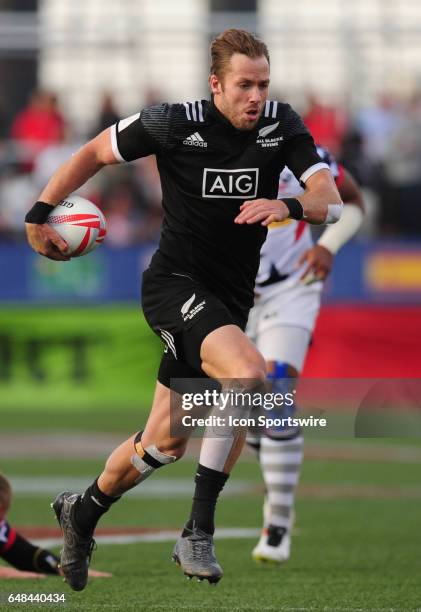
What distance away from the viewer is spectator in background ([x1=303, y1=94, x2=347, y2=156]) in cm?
1748

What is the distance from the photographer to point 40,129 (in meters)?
17.6

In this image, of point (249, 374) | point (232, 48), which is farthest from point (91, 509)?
point (232, 48)

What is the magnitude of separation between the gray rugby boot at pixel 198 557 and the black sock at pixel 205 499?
3cm

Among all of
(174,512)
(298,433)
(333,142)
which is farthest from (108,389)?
(298,433)

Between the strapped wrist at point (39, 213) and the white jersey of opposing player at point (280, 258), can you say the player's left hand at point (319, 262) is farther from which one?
the strapped wrist at point (39, 213)

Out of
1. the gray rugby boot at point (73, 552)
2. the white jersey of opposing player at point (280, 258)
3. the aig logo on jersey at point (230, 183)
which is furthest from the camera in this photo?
the white jersey of opposing player at point (280, 258)

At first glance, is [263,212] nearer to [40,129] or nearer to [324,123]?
[324,123]

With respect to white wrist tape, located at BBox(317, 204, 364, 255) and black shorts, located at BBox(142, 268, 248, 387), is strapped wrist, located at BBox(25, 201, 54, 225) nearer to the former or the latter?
black shorts, located at BBox(142, 268, 248, 387)

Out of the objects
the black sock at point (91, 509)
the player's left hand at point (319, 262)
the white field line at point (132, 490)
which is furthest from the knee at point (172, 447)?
the white field line at point (132, 490)

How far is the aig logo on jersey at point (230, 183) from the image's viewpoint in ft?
20.5

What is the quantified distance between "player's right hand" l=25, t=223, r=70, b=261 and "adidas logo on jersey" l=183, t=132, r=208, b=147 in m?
0.80

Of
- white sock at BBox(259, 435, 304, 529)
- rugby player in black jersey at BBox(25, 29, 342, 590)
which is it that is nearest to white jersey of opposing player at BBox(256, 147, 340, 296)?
white sock at BBox(259, 435, 304, 529)

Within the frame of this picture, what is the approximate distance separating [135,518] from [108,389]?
24.1 ft

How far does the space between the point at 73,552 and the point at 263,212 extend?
6.16 feet
